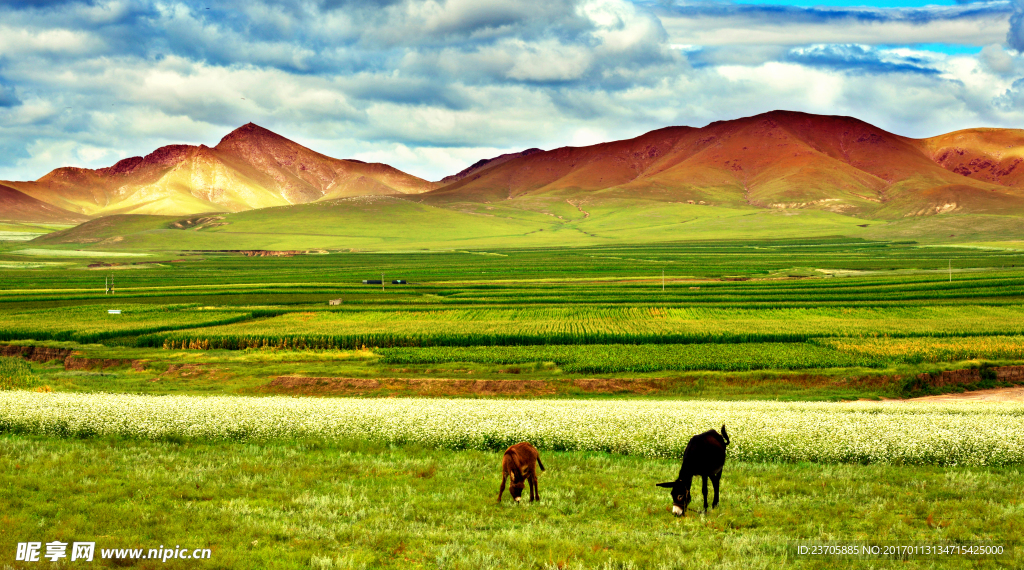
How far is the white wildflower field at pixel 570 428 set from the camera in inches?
760

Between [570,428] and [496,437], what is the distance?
7.95ft

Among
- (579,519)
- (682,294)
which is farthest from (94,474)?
(682,294)

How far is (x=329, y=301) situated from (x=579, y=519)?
240 feet

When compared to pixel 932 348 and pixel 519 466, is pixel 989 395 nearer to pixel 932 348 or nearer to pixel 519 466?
pixel 932 348

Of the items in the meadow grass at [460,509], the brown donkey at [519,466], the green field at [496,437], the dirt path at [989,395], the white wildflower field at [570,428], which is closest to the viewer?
the meadow grass at [460,509]

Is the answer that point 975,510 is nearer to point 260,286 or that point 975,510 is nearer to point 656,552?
point 656,552

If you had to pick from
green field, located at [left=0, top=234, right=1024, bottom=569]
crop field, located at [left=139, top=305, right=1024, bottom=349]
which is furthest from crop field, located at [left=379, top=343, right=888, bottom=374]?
crop field, located at [left=139, top=305, right=1024, bottom=349]

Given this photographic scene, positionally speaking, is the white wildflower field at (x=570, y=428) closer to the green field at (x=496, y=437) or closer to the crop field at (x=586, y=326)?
the green field at (x=496, y=437)

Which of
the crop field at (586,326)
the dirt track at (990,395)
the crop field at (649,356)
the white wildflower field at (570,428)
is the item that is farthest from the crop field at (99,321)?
the dirt track at (990,395)

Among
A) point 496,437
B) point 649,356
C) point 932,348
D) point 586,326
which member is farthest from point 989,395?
point 496,437

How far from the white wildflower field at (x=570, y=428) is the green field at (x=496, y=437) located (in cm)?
10

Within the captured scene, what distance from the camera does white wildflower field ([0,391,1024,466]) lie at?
19.3 meters

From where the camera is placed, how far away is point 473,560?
36.5 feet

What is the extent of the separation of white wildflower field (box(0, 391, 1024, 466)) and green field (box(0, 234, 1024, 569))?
0.31 ft
